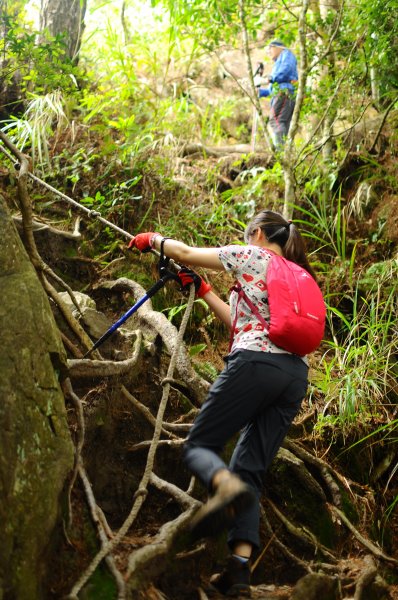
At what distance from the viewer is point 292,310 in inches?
115

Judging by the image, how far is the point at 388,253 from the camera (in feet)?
19.8

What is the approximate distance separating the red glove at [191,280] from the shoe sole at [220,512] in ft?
4.69

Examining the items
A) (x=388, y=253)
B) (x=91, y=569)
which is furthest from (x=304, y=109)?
(x=91, y=569)

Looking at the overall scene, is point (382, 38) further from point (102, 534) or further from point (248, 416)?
point (102, 534)

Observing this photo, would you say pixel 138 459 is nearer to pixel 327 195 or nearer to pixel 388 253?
pixel 388 253

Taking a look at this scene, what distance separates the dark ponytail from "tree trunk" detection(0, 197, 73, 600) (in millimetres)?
1291

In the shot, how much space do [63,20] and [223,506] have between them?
645cm

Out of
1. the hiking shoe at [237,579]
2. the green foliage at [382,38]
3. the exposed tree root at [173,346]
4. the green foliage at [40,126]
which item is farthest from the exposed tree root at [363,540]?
the green foliage at [382,38]

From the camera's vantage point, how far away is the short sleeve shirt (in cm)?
299

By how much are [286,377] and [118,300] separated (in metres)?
2.32

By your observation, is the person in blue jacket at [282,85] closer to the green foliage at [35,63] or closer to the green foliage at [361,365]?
the green foliage at [35,63]

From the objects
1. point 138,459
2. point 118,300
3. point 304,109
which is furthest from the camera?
point 304,109

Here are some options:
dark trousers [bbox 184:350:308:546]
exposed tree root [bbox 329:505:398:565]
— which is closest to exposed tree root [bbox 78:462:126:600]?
dark trousers [bbox 184:350:308:546]

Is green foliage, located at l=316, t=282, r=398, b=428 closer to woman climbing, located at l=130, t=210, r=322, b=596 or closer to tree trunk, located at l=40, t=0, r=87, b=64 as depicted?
woman climbing, located at l=130, t=210, r=322, b=596
